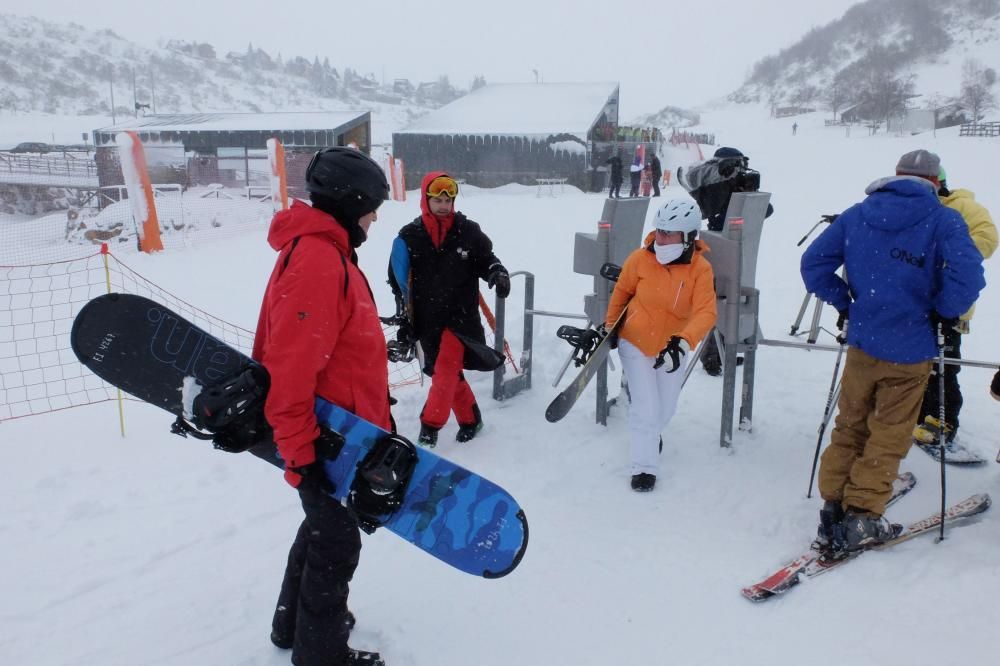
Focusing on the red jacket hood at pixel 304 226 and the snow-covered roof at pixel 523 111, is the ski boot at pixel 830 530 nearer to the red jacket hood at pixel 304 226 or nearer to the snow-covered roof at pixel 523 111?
the red jacket hood at pixel 304 226

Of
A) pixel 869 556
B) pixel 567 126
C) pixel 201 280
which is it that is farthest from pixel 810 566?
pixel 567 126

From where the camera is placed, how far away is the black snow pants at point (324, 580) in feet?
7.47

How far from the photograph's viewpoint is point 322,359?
6.69 feet

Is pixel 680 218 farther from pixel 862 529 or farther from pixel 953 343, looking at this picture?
pixel 953 343

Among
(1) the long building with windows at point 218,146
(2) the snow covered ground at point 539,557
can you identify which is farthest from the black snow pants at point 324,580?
(1) the long building with windows at point 218,146

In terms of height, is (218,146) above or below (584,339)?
above

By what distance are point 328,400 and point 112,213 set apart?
1761 centimetres

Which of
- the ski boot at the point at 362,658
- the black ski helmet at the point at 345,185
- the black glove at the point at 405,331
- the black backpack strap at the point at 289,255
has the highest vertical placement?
the black ski helmet at the point at 345,185

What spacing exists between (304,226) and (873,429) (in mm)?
2654

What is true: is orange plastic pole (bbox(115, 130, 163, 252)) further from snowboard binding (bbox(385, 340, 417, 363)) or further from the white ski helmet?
the white ski helmet

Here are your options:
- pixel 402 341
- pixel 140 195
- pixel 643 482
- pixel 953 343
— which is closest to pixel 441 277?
pixel 402 341

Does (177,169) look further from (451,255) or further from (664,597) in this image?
(664,597)

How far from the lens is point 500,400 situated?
5.20 metres

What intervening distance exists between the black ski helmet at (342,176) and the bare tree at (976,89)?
185 feet
